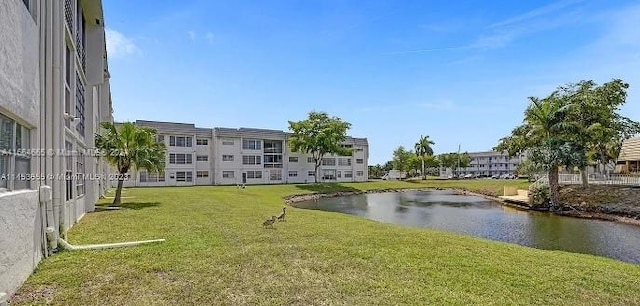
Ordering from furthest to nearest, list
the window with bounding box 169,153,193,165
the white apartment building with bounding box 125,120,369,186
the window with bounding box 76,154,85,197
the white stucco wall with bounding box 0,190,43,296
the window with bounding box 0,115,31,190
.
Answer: the window with bounding box 169,153,193,165 → the white apartment building with bounding box 125,120,369,186 → the window with bounding box 76,154,85,197 → the window with bounding box 0,115,31,190 → the white stucco wall with bounding box 0,190,43,296

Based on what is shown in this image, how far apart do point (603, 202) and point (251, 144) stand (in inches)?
1711

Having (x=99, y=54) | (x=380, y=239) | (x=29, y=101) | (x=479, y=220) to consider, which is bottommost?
(x=479, y=220)

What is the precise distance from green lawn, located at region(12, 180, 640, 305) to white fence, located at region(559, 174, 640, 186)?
83.7ft

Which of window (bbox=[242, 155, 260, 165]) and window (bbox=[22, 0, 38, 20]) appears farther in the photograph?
window (bbox=[242, 155, 260, 165])

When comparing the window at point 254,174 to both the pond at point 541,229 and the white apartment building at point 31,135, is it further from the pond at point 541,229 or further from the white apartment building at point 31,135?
the white apartment building at point 31,135

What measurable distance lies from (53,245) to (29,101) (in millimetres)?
3487

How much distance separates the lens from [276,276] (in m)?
7.54

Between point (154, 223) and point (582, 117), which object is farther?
point (582, 117)

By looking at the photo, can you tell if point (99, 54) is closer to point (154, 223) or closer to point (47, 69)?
point (154, 223)

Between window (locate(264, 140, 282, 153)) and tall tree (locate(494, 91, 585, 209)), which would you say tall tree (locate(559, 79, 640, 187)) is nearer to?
tall tree (locate(494, 91, 585, 209))

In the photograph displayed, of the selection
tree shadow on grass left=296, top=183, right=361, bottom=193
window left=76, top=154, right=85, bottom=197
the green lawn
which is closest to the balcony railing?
window left=76, top=154, right=85, bottom=197

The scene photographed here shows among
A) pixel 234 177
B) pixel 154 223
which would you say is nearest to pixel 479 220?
pixel 154 223

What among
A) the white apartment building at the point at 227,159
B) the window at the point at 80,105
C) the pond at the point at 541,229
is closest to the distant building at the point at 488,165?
the white apartment building at the point at 227,159

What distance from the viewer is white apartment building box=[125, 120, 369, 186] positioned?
5091 cm
